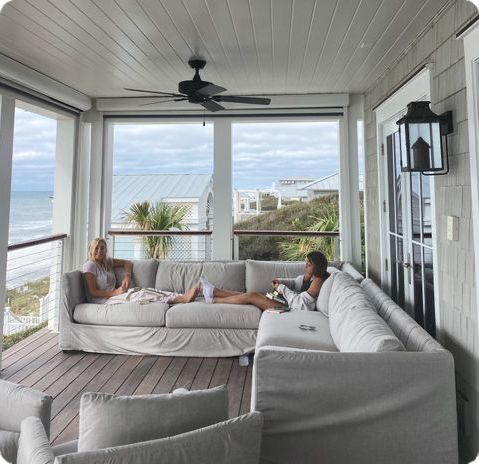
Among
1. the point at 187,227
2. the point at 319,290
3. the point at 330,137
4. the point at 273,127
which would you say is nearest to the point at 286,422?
the point at 319,290

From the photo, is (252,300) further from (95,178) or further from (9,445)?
(95,178)

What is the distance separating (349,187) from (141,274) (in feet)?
9.03

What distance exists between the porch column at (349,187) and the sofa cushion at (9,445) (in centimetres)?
374

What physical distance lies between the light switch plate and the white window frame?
181 mm

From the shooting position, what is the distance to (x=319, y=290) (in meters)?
3.19

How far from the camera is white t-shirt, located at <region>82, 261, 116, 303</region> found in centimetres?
354

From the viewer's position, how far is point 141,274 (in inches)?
153

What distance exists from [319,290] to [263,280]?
0.75 m

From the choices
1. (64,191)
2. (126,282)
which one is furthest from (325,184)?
(64,191)

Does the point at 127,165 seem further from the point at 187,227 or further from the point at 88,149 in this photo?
the point at 187,227

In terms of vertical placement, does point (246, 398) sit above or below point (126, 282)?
below

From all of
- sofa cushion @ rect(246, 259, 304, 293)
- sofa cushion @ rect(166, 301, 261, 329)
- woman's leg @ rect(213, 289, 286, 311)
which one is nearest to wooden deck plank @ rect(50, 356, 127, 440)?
sofa cushion @ rect(166, 301, 261, 329)

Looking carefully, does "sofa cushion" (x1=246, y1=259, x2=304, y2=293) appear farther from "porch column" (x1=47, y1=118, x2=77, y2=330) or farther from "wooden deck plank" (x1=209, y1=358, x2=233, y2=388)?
"porch column" (x1=47, y1=118, x2=77, y2=330)

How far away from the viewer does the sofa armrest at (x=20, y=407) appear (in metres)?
1.34
